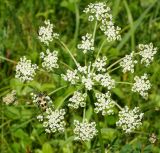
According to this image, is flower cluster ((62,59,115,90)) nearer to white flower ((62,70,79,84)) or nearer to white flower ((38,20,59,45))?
white flower ((62,70,79,84))

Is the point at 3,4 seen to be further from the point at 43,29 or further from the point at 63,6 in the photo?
the point at 43,29

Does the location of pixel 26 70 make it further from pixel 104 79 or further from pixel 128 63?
pixel 128 63

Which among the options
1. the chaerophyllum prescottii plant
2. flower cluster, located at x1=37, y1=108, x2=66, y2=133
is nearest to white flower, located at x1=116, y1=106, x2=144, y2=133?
the chaerophyllum prescottii plant

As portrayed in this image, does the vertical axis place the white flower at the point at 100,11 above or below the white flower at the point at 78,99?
above

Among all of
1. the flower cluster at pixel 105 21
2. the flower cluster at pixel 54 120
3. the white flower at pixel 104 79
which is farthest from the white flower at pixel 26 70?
the flower cluster at pixel 105 21

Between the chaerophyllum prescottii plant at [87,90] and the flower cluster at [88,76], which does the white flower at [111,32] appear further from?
the flower cluster at [88,76]

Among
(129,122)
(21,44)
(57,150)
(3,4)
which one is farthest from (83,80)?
(3,4)

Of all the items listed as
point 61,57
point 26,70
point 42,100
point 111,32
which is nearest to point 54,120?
point 42,100

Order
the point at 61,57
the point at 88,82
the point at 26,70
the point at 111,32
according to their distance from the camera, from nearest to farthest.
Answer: the point at 88,82 → the point at 26,70 → the point at 111,32 → the point at 61,57
